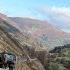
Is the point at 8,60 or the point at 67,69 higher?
the point at 8,60

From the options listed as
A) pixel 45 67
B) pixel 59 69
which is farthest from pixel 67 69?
pixel 45 67

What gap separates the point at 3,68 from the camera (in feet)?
95.8

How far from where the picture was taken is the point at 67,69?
7112cm

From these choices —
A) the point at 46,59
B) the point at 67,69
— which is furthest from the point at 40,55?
the point at 67,69

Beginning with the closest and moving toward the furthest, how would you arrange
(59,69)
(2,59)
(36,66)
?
1. (2,59)
2. (59,69)
3. (36,66)

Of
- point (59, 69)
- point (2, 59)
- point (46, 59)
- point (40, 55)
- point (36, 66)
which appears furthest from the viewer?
point (40, 55)

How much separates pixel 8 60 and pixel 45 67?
1956 inches

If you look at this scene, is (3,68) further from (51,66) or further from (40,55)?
→ (40,55)

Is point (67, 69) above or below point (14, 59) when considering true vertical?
below

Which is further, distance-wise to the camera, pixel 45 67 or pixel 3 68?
pixel 45 67

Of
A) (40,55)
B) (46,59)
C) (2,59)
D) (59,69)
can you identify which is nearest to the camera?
(2,59)

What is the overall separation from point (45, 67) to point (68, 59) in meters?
6.10

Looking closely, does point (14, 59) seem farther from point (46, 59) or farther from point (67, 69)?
point (46, 59)

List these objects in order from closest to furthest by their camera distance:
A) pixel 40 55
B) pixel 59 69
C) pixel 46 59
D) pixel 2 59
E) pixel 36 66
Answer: pixel 2 59 → pixel 59 69 → pixel 36 66 → pixel 46 59 → pixel 40 55
